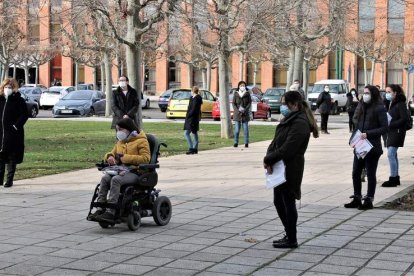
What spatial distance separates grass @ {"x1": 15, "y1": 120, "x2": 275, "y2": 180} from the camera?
17.7 metres

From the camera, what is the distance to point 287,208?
916cm

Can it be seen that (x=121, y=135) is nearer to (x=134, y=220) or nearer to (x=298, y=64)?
(x=134, y=220)

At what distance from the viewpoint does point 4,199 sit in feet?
41.5

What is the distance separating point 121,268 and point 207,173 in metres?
8.69

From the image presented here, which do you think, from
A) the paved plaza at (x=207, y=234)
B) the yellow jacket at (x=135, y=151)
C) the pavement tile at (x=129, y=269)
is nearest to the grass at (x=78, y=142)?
the paved plaza at (x=207, y=234)

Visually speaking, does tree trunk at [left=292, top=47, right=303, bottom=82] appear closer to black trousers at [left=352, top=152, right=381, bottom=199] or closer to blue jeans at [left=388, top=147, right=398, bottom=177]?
blue jeans at [left=388, top=147, right=398, bottom=177]

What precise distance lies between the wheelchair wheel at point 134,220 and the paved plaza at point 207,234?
0.15 m

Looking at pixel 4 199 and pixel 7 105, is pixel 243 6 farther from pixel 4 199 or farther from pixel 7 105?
pixel 4 199

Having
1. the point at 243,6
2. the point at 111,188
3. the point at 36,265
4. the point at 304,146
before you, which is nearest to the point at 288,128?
the point at 304,146

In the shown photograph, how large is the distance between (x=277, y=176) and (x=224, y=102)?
60.0 feet

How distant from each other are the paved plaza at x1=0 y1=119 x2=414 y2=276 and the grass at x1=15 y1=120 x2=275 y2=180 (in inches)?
79.2

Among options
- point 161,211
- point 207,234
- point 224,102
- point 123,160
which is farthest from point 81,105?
point 207,234

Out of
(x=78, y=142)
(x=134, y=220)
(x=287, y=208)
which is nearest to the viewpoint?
(x=287, y=208)

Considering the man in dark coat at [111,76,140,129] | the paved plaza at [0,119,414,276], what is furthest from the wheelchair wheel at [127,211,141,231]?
the man in dark coat at [111,76,140,129]
